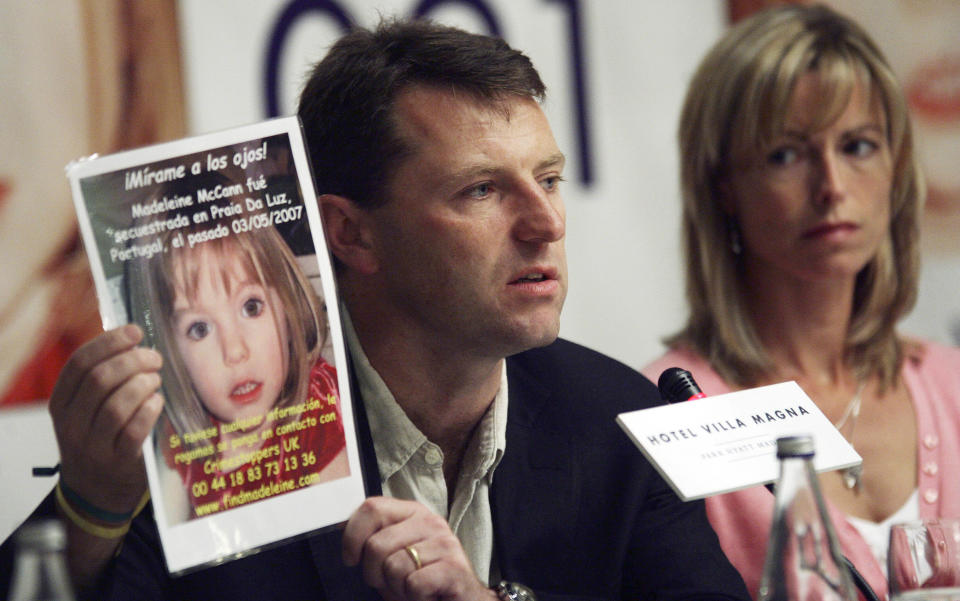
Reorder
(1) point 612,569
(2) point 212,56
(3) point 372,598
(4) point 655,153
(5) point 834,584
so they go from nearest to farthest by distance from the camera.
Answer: (5) point 834,584
(3) point 372,598
(1) point 612,569
(2) point 212,56
(4) point 655,153

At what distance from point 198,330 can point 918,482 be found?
155 cm

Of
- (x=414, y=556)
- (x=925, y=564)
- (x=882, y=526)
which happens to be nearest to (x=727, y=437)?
(x=925, y=564)

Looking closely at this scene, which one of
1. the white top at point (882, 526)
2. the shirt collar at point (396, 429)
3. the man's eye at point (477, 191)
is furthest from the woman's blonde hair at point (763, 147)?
the man's eye at point (477, 191)

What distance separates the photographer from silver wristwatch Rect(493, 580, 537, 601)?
1405 mm

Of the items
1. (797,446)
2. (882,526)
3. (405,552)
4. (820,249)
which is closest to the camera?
(797,446)

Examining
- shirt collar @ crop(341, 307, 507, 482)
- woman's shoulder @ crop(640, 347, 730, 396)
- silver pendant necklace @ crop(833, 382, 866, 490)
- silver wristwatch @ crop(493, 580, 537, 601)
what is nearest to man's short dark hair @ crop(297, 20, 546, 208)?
shirt collar @ crop(341, 307, 507, 482)

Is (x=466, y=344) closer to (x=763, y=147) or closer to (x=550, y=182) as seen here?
(x=550, y=182)

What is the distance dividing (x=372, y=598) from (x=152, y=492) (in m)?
0.48

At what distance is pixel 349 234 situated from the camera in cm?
172

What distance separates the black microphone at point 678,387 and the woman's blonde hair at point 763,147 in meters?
0.94

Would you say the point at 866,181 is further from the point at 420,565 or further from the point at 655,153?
the point at 420,565

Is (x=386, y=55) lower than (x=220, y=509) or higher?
higher

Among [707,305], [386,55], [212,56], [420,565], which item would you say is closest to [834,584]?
[420,565]

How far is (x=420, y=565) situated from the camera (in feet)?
4.03
